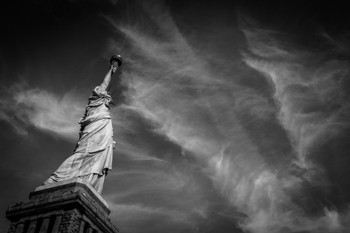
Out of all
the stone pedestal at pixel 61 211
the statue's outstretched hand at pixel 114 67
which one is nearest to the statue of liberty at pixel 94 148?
the stone pedestal at pixel 61 211

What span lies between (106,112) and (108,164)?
367cm

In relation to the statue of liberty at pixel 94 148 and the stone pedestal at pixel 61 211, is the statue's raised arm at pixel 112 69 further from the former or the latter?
the stone pedestal at pixel 61 211

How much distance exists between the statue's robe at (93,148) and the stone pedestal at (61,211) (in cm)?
113

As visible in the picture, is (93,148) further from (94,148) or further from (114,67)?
(114,67)

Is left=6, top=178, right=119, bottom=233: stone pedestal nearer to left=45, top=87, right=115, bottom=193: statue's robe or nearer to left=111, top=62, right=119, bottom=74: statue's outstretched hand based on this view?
left=45, top=87, right=115, bottom=193: statue's robe

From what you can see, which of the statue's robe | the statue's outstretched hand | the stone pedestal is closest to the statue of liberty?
the statue's robe

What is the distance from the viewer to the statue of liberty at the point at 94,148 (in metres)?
19.0

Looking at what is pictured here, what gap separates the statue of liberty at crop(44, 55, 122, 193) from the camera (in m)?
19.0

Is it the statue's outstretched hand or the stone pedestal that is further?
the statue's outstretched hand

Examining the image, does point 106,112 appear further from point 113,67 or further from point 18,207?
point 18,207

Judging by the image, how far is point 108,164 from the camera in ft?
67.2

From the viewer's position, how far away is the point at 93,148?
66.5 feet

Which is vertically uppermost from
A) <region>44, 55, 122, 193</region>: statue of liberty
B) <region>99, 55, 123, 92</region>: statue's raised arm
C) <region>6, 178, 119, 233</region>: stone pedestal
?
<region>99, 55, 123, 92</region>: statue's raised arm

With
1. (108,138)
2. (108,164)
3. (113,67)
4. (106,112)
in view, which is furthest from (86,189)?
(113,67)
